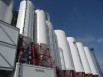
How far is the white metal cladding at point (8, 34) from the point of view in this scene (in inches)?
533

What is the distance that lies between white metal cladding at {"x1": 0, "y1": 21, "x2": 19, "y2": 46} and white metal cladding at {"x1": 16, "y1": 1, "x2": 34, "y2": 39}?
2.41 m

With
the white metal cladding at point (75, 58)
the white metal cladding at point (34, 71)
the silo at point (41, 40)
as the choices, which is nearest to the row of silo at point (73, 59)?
the white metal cladding at point (75, 58)

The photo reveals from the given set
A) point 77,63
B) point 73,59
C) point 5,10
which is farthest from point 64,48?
point 5,10

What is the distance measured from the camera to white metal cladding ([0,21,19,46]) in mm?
13531

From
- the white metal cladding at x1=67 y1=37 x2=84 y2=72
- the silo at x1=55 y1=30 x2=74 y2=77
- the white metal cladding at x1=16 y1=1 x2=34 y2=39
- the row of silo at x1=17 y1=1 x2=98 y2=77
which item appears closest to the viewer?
the white metal cladding at x1=16 y1=1 x2=34 y2=39

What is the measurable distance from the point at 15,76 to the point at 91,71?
851 inches

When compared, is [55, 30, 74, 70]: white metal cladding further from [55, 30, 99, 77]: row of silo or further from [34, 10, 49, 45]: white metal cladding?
[34, 10, 49, 45]: white metal cladding

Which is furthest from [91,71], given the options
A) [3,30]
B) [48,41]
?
[3,30]

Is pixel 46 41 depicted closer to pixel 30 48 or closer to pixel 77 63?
pixel 30 48

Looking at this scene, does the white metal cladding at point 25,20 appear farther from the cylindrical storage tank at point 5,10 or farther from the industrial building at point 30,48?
the cylindrical storage tank at point 5,10

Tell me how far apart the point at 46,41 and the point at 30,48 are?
9.77 ft

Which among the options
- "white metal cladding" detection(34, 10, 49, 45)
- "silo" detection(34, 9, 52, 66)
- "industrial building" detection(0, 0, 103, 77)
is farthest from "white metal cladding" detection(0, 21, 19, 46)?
"white metal cladding" detection(34, 10, 49, 45)

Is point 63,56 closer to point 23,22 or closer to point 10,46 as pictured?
point 23,22

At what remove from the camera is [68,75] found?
22516 mm
